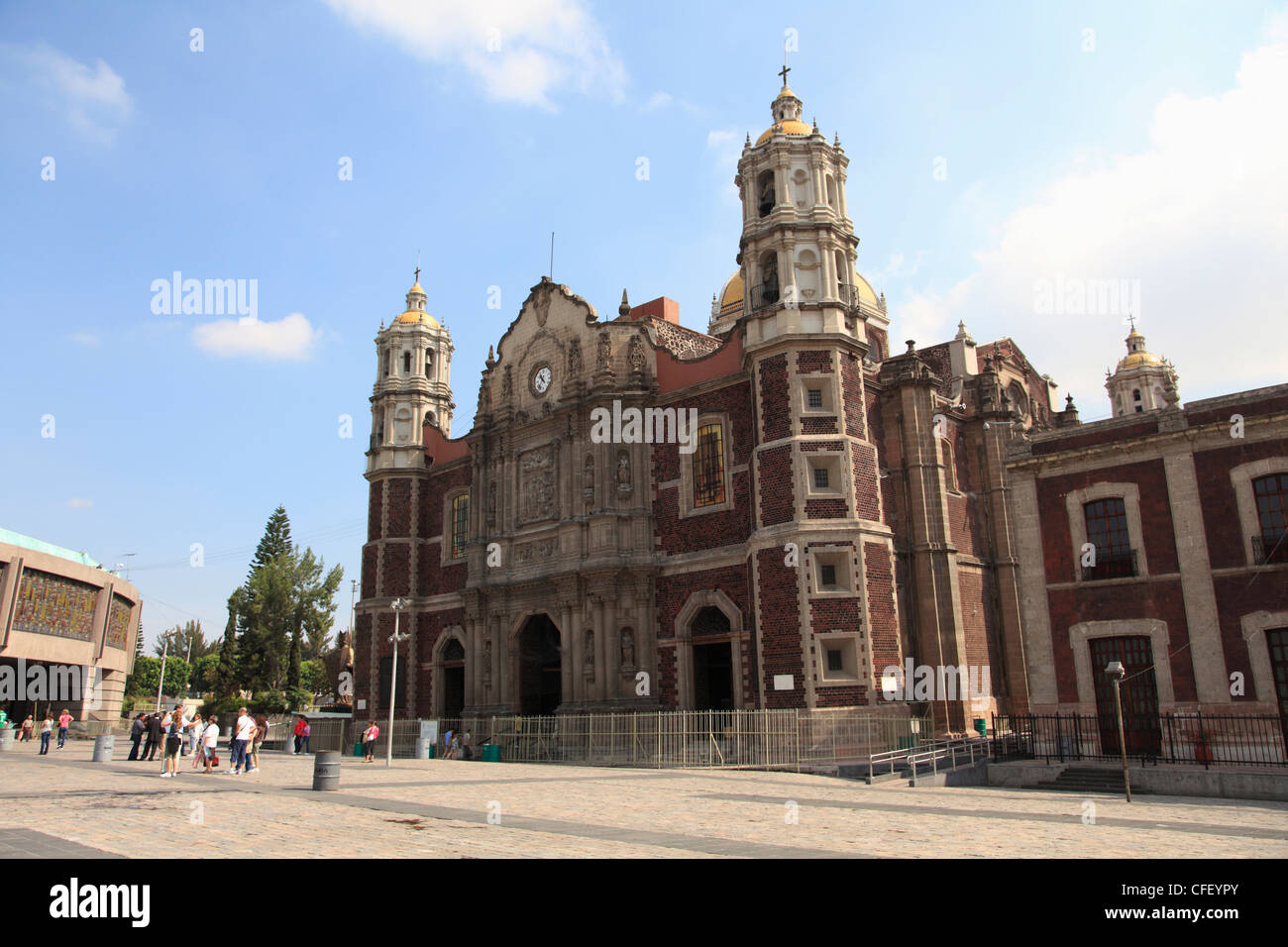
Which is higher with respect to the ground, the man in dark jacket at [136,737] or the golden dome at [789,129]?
the golden dome at [789,129]

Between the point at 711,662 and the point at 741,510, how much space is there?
227 inches

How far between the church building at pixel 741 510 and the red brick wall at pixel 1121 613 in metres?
5.49

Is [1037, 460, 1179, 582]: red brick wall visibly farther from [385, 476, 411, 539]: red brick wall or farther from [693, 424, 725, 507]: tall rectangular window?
[385, 476, 411, 539]: red brick wall

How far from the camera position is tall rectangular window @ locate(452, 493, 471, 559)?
42.4 metres

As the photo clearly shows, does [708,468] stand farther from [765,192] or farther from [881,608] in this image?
[765,192]

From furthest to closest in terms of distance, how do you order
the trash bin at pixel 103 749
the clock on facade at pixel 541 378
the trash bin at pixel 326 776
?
1. the clock on facade at pixel 541 378
2. the trash bin at pixel 103 749
3. the trash bin at pixel 326 776

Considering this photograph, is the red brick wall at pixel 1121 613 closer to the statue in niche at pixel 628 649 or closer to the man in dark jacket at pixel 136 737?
the statue in niche at pixel 628 649

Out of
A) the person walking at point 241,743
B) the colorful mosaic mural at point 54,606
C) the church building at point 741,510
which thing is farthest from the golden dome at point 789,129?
the colorful mosaic mural at point 54,606

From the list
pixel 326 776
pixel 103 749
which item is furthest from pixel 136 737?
pixel 326 776

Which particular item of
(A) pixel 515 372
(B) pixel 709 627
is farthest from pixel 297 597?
(B) pixel 709 627

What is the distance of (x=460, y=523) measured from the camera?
43.0 m

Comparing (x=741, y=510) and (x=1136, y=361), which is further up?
(x=1136, y=361)

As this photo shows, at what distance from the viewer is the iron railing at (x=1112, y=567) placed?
24.1m
